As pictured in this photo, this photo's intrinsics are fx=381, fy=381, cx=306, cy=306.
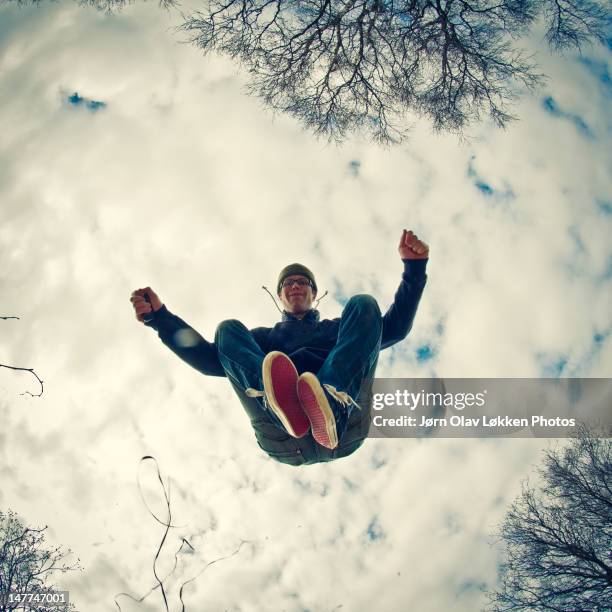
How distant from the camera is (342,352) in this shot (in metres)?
2.03

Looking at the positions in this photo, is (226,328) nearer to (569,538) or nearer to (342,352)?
(342,352)

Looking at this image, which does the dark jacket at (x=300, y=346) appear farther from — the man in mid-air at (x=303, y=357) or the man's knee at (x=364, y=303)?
the man's knee at (x=364, y=303)

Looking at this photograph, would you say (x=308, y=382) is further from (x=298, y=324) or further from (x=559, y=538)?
(x=559, y=538)

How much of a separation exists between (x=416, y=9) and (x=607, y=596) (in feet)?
30.3

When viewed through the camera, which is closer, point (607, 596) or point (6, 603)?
point (607, 596)

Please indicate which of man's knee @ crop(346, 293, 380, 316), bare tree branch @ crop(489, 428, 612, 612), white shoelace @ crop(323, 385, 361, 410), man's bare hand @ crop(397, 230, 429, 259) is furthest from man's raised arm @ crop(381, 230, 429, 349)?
bare tree branch @ crop(489, 428, 612, 612)

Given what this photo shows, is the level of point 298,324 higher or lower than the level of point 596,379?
lower

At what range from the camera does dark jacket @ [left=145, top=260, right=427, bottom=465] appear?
2305mm

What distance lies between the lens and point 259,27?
386 centimetres

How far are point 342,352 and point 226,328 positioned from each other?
2.59 ft

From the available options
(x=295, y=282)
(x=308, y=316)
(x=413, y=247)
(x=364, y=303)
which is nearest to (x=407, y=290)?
(x=413, y=247)

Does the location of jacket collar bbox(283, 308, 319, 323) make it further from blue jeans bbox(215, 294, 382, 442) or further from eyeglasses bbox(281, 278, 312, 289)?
blue jeans bbox(215, 294, 382, 442)

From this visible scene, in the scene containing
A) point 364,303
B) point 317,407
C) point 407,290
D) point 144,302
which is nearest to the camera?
point 317,407

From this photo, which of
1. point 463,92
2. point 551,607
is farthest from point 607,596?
point 463,92
